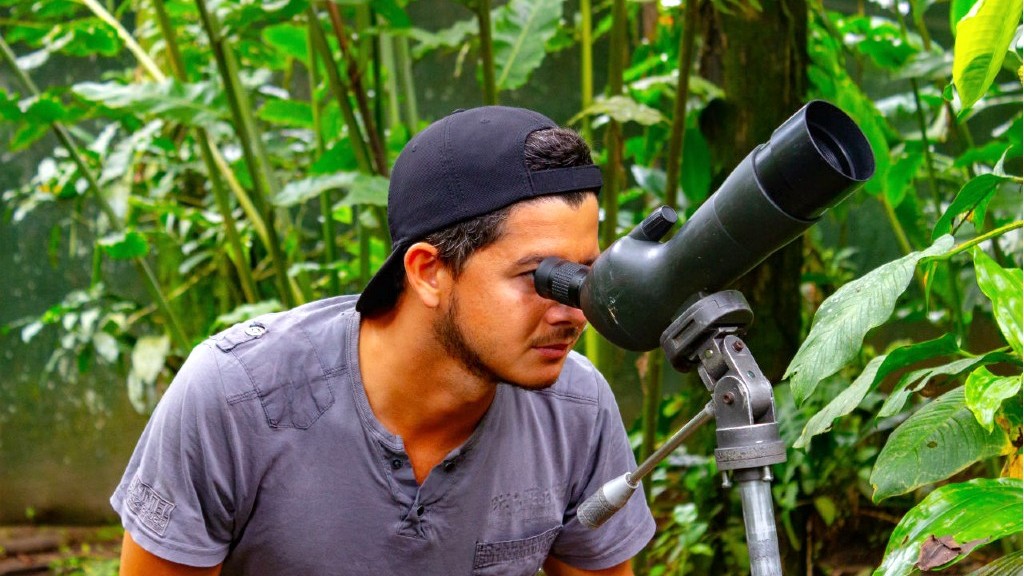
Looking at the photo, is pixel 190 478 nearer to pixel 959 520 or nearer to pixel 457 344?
pixel 457 344

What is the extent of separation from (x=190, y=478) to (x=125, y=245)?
106 centimetres

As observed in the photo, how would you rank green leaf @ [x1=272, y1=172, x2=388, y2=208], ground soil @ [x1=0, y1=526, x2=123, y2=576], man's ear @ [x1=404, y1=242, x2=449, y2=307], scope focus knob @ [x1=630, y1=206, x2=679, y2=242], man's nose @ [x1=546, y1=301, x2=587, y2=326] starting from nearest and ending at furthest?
scope focus knob @ [x1=630, y1=206, x2=679, y2=242]
man's nose @ [x1=546, y1=301, x2=587, y2=326]
man's ear @ [x1=404, y1=242, x2=449, y2=307]
green leaf @ [x1=272, y1=172, x2=388, y2=208]
ground soil @ [x1=0, y1=526, x2=123, y2=576]

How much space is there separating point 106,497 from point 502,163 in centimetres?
321

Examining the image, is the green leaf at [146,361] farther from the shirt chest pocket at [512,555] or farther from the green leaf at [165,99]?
the shirt chest pocket at [512,555]

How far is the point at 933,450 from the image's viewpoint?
1.22 meters

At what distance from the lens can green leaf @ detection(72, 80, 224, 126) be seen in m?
2.09

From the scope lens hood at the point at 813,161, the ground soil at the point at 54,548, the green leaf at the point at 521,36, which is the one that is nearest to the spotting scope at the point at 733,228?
the scope lens hood at the point at 813,161

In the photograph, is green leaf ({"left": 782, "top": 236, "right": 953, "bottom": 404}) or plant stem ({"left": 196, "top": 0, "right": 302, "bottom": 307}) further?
plant stem ({"left": 196, "top": 0, "right": 302, "bottom": 307})

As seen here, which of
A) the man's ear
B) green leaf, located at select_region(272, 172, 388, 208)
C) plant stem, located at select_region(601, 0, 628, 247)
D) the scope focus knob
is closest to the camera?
the scope focus knob

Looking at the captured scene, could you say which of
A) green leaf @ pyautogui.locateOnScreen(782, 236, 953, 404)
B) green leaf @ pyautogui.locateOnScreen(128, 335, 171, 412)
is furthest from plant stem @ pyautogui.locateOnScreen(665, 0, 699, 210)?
green leaf @ pyautogui.locateOnScreen(128, 335, 171, 412)

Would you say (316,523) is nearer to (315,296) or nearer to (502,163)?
(502,163)

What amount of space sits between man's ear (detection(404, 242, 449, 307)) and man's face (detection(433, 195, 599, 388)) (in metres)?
0.04

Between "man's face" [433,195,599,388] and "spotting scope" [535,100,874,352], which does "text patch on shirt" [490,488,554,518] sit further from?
"spotting scope" [535,100,874,352]

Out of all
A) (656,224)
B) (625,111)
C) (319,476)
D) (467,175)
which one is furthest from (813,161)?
(625,111)
